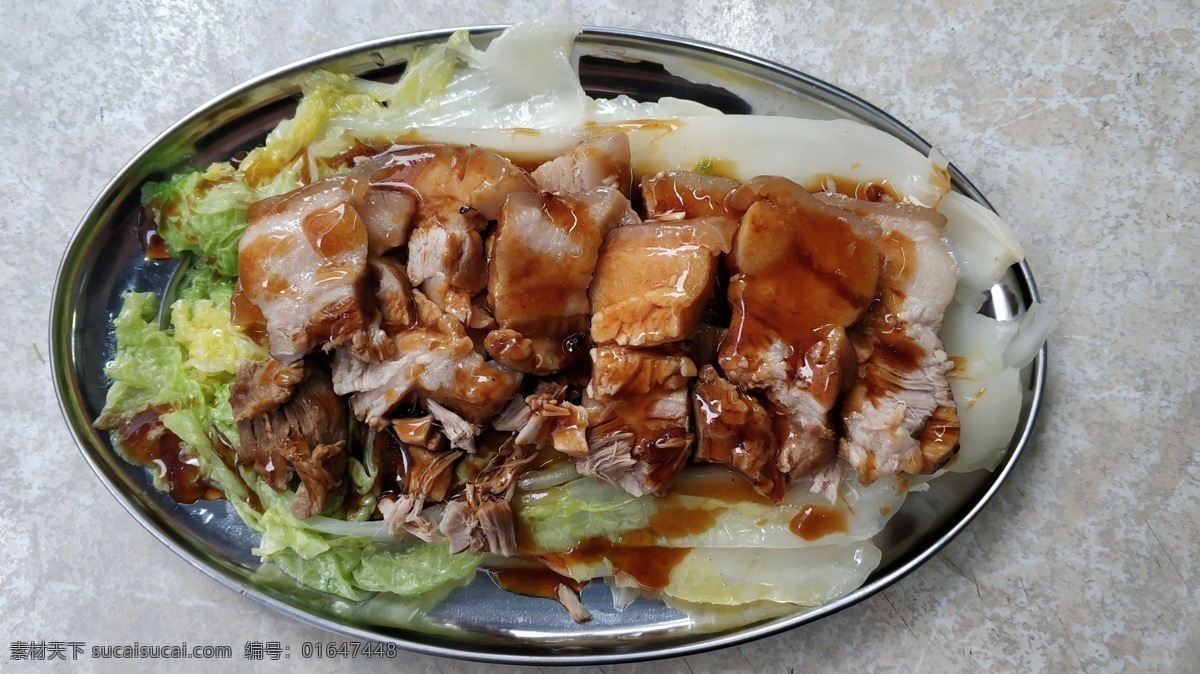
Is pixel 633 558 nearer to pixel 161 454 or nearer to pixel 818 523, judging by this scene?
pixel 818 523

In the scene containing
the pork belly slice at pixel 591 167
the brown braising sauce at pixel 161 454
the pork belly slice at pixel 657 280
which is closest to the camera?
the pork belly slice at pixel 657 280

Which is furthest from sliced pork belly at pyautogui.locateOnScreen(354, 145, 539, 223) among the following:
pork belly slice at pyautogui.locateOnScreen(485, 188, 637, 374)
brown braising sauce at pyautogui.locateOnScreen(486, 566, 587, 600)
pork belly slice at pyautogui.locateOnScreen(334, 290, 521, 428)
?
brown braising sauce at pyautogui.locateOnScreen(486, 566, 587, 600)

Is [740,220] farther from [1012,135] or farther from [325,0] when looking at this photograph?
[325,0]

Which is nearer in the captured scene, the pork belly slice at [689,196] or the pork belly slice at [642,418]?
the pork belly slice at [642,418]

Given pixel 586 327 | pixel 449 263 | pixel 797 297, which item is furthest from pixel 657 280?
pixel 449 263

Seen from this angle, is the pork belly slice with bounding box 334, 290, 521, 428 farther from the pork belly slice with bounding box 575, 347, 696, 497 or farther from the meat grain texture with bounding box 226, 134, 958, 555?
the pork belly slice with bounding box 575, 347, 696, 497

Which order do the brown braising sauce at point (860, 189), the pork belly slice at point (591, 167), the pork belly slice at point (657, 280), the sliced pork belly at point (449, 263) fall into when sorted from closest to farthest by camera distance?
1. the pork belly slice at point (657, 280)
2. the sliced pork belly at point (449, 263)
3. the pork belly slice at point (591, 167)
4. the brown braising sauce at point (860, 189)

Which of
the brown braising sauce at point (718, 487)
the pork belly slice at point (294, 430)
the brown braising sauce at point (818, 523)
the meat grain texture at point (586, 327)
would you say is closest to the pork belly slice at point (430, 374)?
the meat grain texture at point (586, 327)

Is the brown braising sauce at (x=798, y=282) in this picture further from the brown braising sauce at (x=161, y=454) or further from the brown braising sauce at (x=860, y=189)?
the brown braising sauce at (x=161, y=454)
